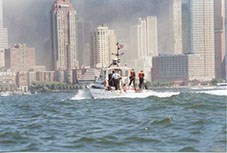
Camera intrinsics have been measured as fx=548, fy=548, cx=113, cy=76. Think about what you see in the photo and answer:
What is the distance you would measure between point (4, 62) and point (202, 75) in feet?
280

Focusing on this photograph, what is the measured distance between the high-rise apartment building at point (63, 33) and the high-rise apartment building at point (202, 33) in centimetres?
3984

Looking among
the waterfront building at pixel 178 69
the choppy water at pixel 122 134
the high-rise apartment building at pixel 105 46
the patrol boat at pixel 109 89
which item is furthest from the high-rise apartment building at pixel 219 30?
the choppy water at pixel 122 134

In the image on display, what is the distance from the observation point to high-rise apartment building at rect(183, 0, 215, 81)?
322 ft

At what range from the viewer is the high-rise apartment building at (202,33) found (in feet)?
322

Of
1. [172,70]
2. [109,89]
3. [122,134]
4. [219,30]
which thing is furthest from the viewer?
[172,70]

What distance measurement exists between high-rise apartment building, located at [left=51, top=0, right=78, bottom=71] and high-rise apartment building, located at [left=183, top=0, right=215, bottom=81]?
1568 inches

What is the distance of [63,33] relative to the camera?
576 ft

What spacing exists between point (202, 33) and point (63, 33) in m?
61.3

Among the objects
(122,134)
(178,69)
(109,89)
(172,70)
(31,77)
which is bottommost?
(31,77)

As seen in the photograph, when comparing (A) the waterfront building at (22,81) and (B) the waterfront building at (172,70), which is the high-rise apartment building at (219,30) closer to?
(B) the waterfront building at (172,70)

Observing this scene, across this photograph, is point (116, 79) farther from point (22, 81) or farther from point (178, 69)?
point (22, 81)

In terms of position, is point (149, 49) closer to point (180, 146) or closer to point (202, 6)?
point (202, 6)

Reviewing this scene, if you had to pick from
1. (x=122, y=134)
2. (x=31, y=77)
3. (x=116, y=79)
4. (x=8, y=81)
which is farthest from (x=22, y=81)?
(x=122, y=134)

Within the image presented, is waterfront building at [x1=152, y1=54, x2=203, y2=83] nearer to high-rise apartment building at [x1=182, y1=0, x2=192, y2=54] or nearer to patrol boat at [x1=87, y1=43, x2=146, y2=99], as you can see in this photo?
high-rise apartment building at [x1=182, y1=0, x2=192, y2=54]
